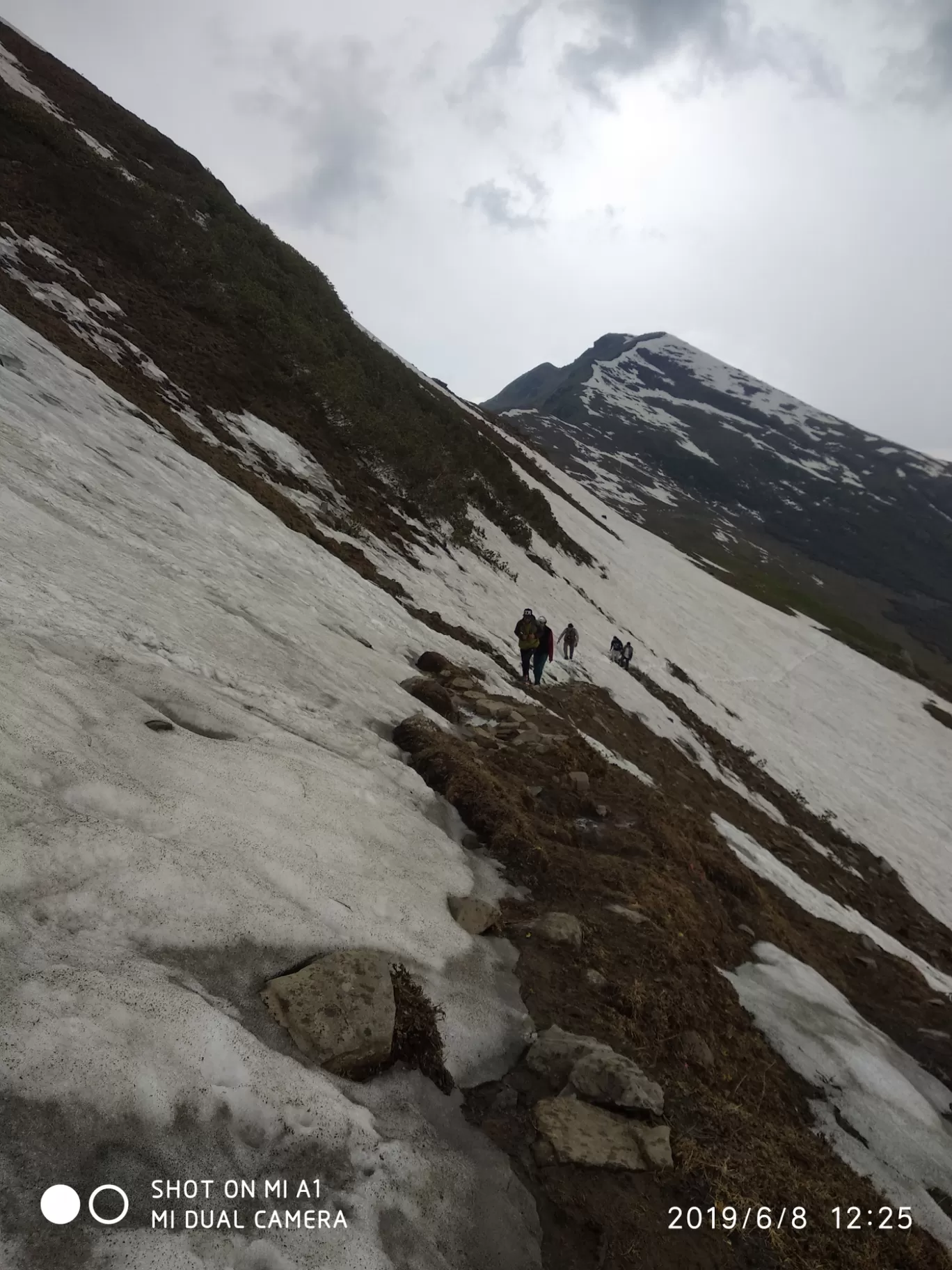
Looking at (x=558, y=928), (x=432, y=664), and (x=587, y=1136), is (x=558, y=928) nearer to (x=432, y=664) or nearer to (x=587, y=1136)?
(x=587, y=1136)

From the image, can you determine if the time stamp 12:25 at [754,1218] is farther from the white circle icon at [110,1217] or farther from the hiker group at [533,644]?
the hiker group at [533,644]

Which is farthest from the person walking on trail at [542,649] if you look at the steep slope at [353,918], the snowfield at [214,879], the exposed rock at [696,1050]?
the exposed rock at [696,1050]

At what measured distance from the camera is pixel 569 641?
2231 centimetres

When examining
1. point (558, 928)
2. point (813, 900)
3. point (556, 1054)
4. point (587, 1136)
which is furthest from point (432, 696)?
point (813, 900)

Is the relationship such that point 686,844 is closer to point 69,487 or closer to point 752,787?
point 69,487

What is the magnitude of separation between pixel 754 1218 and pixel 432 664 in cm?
1079

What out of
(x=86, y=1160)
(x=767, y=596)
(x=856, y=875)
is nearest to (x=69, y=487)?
(x=86, y=1160)

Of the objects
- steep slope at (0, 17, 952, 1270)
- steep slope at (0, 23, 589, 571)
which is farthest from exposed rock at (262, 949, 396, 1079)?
steep slope at (0, 23, 589, 571)

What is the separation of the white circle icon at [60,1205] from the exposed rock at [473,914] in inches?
152

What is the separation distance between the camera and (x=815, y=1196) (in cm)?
499

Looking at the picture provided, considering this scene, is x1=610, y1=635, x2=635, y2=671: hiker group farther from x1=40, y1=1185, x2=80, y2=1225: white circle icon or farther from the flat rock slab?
x1=40, y1=1185, x2=80, y2=1225: white circle icon

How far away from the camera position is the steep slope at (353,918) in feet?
12.0

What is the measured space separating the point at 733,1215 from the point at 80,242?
33.3 meters

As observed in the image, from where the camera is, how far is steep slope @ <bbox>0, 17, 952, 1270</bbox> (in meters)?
3.65
